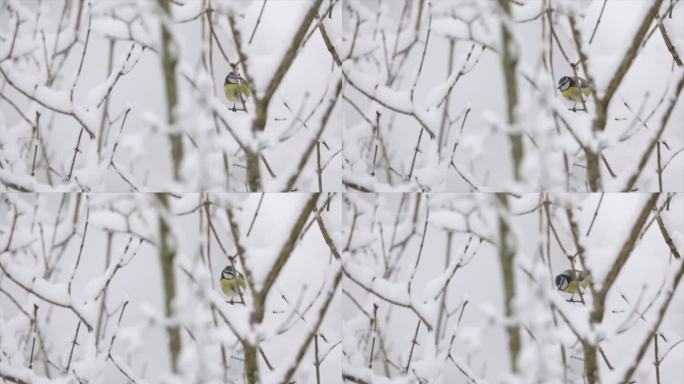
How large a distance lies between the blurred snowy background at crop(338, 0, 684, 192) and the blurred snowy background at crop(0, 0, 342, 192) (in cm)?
21

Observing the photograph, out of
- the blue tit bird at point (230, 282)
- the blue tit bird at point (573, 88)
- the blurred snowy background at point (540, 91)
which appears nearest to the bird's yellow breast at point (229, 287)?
the blue tit bird at point (230, 282)

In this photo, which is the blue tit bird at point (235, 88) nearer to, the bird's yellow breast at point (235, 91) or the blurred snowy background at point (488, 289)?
the bird's yellow breast at point (235, 91)

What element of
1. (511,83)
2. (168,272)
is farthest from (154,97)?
(511,83)

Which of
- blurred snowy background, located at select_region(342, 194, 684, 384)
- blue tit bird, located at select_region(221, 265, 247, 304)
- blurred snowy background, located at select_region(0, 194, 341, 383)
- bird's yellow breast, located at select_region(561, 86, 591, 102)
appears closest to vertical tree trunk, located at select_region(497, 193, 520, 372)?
blurred snowy background, located at select_region(342, 194, 684, 384)

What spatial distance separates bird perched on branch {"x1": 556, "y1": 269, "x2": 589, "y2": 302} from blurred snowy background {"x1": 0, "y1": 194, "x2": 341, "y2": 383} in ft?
1.50

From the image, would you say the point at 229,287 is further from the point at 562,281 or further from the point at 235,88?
the point at 562,281

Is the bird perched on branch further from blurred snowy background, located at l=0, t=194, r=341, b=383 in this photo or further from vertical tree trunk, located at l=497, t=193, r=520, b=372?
blurred snowy background, located at l=0, t=194, r=341, b=383

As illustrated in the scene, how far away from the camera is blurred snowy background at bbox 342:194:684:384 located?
1.61 meters

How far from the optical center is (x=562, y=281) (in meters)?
1.61

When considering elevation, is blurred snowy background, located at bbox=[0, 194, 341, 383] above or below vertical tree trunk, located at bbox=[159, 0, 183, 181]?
below

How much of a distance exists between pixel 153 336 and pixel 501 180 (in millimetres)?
768

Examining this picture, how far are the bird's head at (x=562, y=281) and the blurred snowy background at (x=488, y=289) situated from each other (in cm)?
1

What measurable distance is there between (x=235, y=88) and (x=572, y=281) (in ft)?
2.56

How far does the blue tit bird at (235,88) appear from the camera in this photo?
1.63 m
